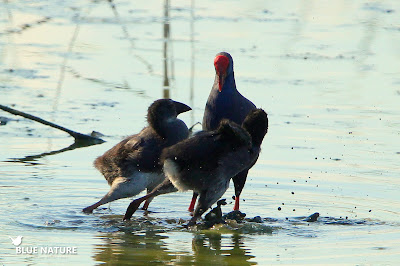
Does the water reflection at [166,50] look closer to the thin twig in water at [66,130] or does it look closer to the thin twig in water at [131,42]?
the thin twig in water at [131,42]

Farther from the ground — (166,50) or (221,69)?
(166,50)

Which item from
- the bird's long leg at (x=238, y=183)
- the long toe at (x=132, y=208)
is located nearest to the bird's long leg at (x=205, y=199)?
the long toe at (x=132, y=208)

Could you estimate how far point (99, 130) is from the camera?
10.7 meters

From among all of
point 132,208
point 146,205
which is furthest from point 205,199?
point 146,205

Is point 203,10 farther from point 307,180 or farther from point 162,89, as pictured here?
point 307,180

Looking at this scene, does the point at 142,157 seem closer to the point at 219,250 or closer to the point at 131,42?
the point at 219,250

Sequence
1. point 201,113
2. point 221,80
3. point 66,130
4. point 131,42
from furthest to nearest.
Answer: point 131,42
point 201,113
point 66,130
point 221,80

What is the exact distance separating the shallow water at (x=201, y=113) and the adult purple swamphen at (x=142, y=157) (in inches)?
11.8

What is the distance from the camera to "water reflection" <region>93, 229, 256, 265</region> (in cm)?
681

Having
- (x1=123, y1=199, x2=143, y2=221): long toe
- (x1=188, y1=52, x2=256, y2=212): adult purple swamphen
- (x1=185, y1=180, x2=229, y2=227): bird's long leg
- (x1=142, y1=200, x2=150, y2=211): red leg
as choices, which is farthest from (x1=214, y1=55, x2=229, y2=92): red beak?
(x1=123, y1=199, x2=143, y2=221): long toe

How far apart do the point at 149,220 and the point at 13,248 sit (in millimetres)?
1593

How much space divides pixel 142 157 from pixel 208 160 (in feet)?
2.03

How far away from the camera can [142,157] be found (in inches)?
316

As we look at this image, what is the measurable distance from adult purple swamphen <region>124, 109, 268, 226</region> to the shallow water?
1.13 feet
